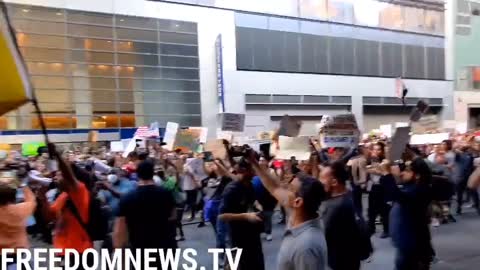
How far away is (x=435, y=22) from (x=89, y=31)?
87.0ft

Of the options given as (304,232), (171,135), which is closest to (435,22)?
(171,135)

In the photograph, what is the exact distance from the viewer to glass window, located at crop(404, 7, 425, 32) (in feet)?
146

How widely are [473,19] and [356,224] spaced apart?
46.7 m

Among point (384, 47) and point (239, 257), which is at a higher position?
point (384, 47)

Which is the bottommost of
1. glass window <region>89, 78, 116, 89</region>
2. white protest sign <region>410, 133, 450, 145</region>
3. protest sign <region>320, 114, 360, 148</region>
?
white protest sign <region>410, 133, 450, 145</region>

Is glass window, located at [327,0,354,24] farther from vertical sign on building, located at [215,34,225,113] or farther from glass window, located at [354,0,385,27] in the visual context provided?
vertical sign on building, located at [215,34,225,113]

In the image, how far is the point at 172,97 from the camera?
33.2 metres

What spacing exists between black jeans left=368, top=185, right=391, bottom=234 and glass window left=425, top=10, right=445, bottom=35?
3706 cm

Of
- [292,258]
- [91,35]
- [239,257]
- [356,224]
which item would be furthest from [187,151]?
[91,35]

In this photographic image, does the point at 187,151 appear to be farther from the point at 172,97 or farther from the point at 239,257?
the point at 172,97

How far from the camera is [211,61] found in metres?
34.4

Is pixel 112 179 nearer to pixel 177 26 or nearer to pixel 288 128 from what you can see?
pixel 288 128

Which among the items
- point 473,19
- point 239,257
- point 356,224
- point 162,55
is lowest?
point 239,257

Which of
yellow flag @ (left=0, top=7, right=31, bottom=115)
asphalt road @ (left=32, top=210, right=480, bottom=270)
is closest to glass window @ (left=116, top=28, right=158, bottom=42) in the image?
asphalt road @ (left=32, top=210, right=480, bottom=270)
